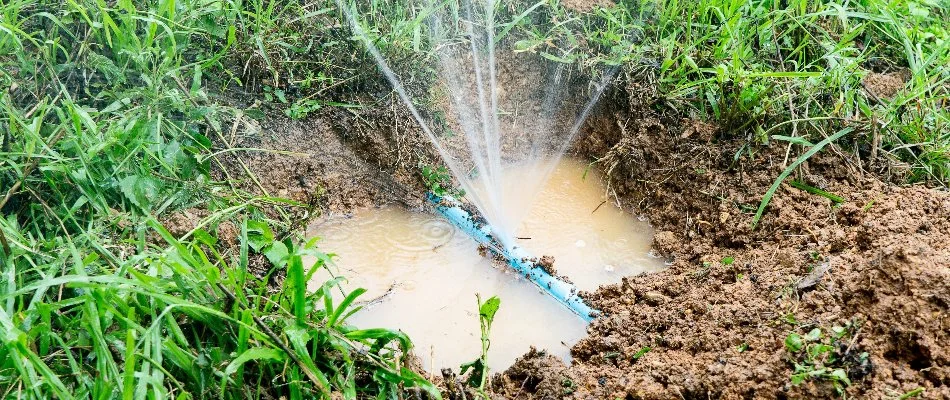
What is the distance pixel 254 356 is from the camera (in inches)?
82.9

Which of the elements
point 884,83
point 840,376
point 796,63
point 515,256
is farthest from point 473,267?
point 884,83

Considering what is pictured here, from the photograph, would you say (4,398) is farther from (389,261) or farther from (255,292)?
(389,261)

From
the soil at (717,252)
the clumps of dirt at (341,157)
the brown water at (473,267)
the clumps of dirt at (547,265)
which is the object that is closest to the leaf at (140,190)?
the soil at (717,252)

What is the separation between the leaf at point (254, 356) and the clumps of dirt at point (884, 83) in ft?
9.80

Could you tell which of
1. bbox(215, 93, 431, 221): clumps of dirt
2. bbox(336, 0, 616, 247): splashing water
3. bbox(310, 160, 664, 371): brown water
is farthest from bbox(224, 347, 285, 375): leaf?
bbox(336, 0, 616, 247): splashing water

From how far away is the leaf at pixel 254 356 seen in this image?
2.08m

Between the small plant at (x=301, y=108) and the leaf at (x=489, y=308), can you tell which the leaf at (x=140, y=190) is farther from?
the leaf at (x=489, y=308)

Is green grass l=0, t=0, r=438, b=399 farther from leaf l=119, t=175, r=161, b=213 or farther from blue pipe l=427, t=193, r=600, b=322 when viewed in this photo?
blue pipe l=427, t=193, r=600, b=322

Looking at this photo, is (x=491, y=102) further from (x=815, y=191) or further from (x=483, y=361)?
(x=483, y=361)

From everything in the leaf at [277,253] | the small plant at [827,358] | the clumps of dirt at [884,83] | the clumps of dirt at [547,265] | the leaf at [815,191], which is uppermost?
the clumps of dirt at [884,83]

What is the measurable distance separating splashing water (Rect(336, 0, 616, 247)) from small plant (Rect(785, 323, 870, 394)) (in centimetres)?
164

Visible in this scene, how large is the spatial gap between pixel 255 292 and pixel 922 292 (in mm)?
2077

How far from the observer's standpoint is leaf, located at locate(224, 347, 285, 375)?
2080mm

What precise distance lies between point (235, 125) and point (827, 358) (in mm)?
2481
